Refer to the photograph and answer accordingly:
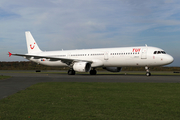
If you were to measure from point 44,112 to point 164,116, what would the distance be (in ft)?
11.2

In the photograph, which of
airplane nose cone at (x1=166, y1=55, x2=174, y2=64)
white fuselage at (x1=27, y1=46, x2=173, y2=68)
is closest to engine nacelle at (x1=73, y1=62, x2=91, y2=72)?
white fuselage at (x1=27, y1=46, x2=173, y2=68)

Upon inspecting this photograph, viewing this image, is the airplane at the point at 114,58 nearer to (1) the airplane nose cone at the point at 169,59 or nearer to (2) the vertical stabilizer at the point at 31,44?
(1) the airplane nose cone at the point at 169,59

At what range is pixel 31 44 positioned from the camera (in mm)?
38531

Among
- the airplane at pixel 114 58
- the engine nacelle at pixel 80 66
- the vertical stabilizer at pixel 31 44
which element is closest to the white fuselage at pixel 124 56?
the airplane at pixel 114 58

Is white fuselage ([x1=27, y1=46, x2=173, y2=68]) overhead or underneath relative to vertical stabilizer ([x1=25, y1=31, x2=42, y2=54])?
underneath

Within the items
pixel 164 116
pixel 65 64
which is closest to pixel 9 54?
pixel 65 64

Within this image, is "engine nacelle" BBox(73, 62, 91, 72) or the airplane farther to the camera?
"engine nacelle" BBox(73, 62, 91, 72)

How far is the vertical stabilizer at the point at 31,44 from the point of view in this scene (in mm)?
38375

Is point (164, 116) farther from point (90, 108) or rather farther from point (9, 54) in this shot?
point (9, 54)

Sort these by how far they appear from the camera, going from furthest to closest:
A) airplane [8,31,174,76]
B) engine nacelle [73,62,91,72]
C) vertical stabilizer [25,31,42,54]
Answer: vertical stabilizer [25,31,42,54], engine nacelle [73,62,91,72], airplane [8,31,174,76]

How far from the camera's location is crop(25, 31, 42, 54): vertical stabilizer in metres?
38.4

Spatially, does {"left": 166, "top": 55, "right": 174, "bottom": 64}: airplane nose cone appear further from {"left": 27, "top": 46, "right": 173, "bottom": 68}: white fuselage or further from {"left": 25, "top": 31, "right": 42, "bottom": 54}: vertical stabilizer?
{"left": 25, "top": 31, "right": 42, "bottom": 54}: vertical stabilizer

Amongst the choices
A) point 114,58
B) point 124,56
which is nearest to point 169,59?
point 124,56

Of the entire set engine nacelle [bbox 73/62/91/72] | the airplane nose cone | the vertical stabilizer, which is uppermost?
the vertical stabilizer
